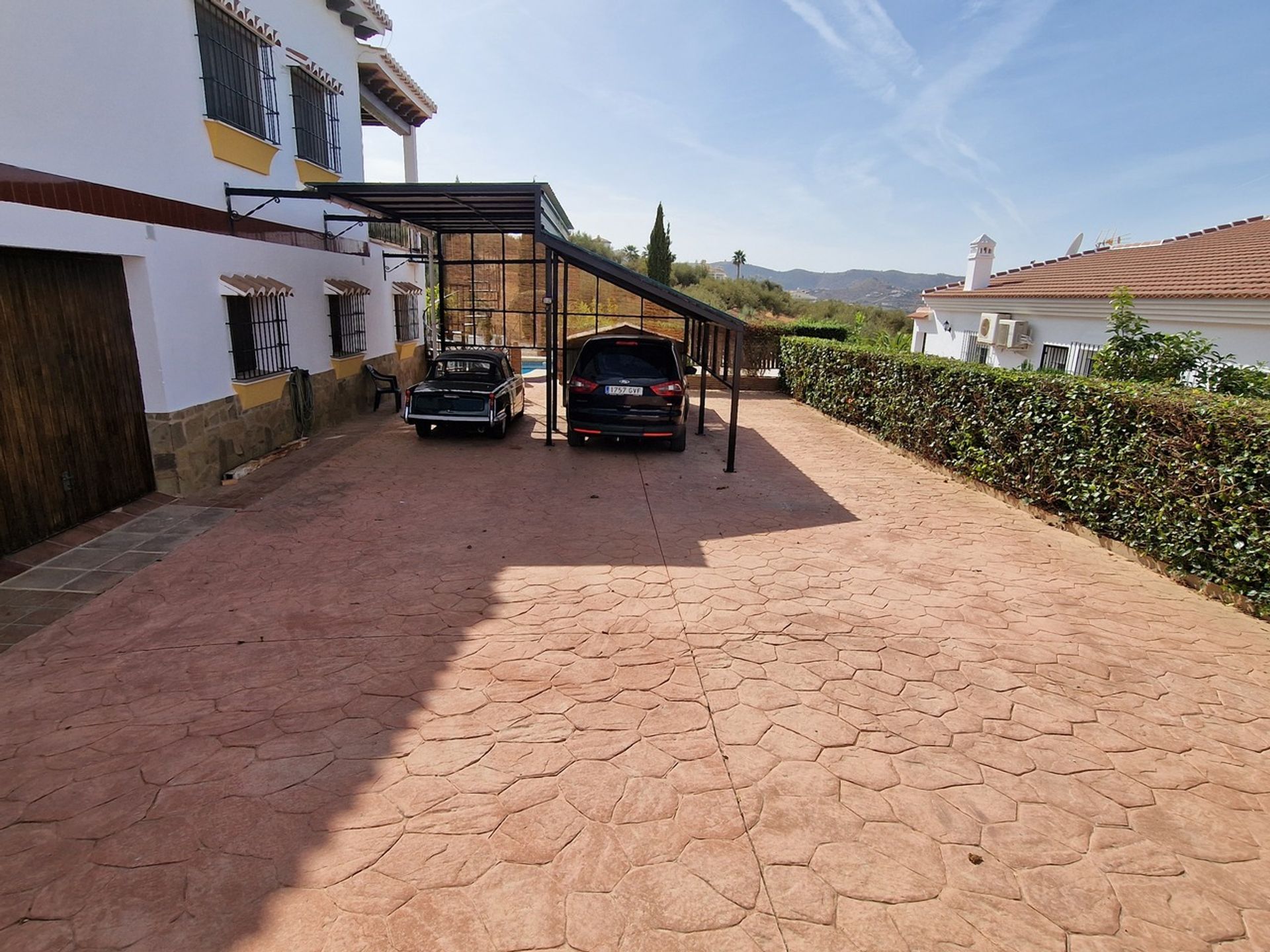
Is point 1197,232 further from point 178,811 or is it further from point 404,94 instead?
point 178,811

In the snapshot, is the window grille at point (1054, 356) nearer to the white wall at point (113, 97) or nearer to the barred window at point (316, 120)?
the barred window at point (316, 120)

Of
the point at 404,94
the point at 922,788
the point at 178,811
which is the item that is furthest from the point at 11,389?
the point at 404,94

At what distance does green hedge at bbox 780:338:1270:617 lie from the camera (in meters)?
5.37

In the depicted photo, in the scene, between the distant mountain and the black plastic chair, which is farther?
the distant mountain

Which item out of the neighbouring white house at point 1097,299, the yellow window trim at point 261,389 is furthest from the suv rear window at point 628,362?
the neighbouring white house at point 1097,299

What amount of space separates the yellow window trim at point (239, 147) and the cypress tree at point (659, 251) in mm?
32576

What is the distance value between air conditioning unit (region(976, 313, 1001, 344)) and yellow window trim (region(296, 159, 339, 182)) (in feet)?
53.8

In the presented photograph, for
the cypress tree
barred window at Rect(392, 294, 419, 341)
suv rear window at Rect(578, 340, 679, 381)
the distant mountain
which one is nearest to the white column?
barred window at Rect(392, 294, 419, 341)

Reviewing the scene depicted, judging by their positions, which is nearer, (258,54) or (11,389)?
(11,389)

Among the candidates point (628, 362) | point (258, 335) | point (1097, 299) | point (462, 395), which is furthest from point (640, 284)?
point (1097, 299)

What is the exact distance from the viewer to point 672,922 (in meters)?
2.49

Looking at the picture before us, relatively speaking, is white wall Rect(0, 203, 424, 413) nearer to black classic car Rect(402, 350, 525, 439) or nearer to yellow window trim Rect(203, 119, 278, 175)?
yellow window trim Rect(203, 119, 278, 175)

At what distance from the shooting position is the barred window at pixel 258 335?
900 centimetres

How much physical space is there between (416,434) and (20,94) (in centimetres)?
680
